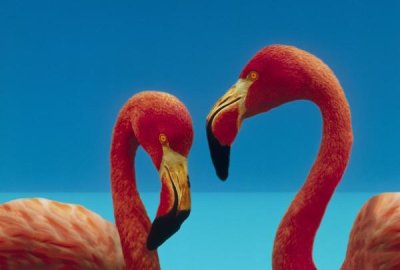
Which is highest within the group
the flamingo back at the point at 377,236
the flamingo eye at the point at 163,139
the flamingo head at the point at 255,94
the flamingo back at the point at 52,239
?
the flamingo head at the point at 255,94

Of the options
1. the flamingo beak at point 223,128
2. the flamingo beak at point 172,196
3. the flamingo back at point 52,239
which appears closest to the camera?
the flamingo beak at point 172,196

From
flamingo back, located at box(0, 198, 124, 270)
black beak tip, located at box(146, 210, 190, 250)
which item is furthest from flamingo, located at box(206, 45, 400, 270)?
flamingo back, located at box(0, 198, 124, 270)

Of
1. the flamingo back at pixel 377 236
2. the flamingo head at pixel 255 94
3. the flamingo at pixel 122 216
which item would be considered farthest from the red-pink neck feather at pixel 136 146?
the flamingo back at pixel 377 236

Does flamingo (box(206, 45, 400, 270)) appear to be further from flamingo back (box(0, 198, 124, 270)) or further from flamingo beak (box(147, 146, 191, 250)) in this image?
flamingo back (box(0, 198, 124, 270))

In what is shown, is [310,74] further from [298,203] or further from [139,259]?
[139,259]

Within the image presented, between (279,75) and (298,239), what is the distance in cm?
61

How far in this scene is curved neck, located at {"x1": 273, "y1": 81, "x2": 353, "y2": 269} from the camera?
2533 mm

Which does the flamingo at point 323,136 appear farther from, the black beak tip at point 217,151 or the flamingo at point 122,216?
the flamingo at point 122,216

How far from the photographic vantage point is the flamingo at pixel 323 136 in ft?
8.18

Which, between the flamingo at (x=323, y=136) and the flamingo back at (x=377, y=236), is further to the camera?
the flamingo at (x=323, y=136)

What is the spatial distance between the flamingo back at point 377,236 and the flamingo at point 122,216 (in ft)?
2.14

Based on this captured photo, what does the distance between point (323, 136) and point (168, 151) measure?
1.94 ft

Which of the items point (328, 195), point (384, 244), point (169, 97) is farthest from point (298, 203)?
point (169, 97)

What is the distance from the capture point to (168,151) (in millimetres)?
2436
